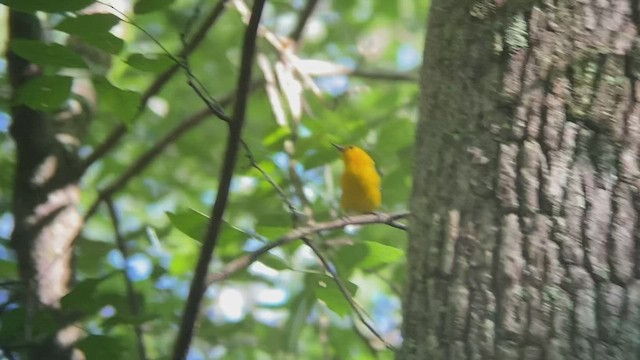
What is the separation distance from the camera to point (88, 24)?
4.65ft

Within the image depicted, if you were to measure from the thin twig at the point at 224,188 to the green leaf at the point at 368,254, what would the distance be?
0.36 m

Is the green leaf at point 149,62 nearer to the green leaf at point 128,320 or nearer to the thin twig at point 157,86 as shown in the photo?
the green leaf at point 128,320

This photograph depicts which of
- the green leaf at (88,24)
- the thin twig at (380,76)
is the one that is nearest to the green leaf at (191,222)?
the green leaf at (88,24)

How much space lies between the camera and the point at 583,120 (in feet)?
3.36

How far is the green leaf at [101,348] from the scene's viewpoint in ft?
5.23

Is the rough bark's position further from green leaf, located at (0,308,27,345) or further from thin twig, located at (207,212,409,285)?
thin twig, located at (207,212,409,285)

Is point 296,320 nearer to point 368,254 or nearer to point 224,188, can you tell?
point 368,254

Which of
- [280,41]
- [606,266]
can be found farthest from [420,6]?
[606,266]

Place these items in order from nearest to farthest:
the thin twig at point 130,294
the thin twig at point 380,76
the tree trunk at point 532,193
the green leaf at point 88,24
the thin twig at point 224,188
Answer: the tree trunk at point 532,193 < the thin twig at point 224,188 < the green leaf at point 88,24 < the thin twig at point 130,294 < the thin twig at point 380,76

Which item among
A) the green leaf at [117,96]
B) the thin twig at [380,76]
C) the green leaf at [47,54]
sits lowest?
the thin twig at [380,76]

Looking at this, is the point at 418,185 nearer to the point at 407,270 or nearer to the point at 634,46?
the point at 407,270

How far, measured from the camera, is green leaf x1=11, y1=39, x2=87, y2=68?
1.44 metres

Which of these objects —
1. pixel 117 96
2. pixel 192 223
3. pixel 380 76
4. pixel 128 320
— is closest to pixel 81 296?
pixel 128 320

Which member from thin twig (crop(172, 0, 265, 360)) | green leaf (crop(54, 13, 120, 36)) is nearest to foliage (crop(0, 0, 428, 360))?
green leaf (crop(54, 13, 120, 36))
